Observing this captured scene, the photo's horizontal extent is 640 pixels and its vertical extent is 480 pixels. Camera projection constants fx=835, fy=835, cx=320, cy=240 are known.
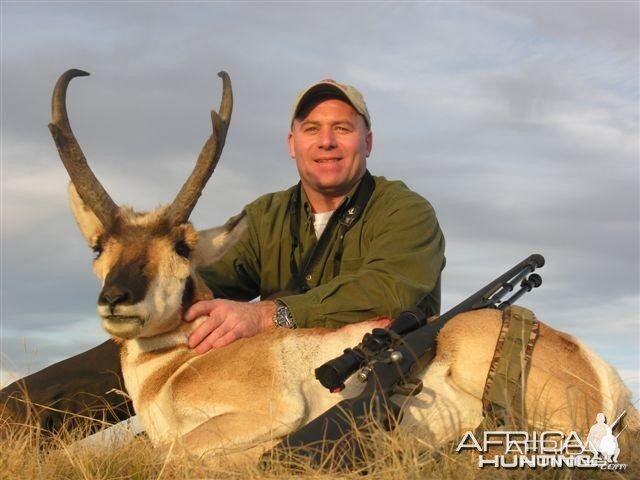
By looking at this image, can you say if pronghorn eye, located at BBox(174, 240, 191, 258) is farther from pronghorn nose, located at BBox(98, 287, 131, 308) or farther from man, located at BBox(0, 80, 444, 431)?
pronghorn nose, located at BBox(98, 287, 131, 308)

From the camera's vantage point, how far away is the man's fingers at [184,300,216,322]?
685 centimetres

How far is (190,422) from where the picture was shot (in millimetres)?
6457

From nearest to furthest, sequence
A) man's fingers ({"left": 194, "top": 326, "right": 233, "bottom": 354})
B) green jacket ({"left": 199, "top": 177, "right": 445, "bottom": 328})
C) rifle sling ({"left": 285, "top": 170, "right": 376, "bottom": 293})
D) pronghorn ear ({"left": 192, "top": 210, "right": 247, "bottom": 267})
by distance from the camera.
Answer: man's fingers ({"left": 194, "top": 326, "right": 233, "bottom": 354}) < green jacket ({"left": 199, "top": 177, "right": 445, "bottom": 328}) < pronghorn ear ({"left": 192, "top": 210, "right": 247, "bottom": 267}) < rifle sling ({"left": 285, "top": 170, "right": 376, "bottom": 293})

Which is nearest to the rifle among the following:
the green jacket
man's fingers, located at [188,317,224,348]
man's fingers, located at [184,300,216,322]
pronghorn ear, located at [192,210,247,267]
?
the green jacket

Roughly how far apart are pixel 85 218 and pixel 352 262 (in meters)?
2.61

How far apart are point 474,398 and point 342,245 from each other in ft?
8.13

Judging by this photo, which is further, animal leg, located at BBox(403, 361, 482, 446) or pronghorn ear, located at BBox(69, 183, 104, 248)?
pronghorn ear, located at BBox(69, 183, 104, 248)

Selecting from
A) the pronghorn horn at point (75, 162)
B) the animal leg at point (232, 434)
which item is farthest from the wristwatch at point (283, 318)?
A: the pronghorn horn at point (75, 162)

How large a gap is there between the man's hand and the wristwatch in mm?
112

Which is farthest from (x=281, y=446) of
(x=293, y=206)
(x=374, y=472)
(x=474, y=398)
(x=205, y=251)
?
(x=293, y=206)

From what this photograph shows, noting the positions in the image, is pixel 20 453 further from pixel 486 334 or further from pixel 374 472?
pixel 486 334

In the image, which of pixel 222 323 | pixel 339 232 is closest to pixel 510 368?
pixel 222 323

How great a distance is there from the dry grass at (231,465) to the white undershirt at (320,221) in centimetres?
320

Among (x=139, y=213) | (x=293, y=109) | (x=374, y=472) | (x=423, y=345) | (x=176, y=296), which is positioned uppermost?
(x=293, y=109)
